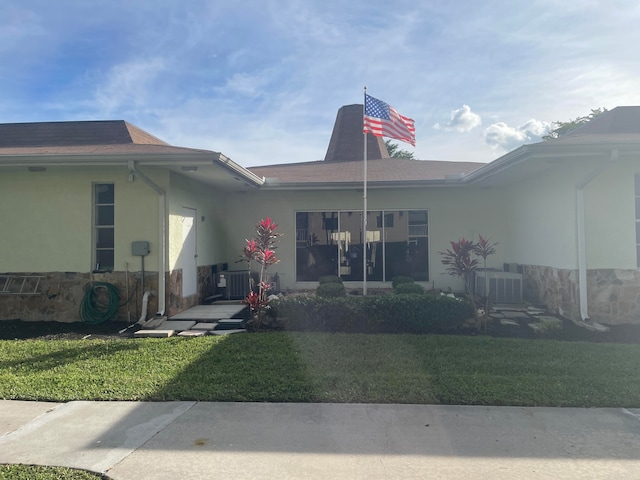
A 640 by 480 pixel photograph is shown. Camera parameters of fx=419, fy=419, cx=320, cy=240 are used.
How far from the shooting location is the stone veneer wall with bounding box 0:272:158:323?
25.6 ft

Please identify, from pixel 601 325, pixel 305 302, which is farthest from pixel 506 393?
pixel 601 325

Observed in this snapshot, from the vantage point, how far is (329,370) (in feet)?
16.4

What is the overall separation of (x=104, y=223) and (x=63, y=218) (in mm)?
742

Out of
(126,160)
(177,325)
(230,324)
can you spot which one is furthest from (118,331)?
(126,160)

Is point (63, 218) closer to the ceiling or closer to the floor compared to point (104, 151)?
closer to the floor

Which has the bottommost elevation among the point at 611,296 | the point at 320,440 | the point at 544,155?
the point at 320,440

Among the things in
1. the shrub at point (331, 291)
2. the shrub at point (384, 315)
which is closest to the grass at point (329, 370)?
the shrub at point (384, 315)

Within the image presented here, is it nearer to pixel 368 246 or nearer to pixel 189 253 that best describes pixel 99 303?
pixel 189 253

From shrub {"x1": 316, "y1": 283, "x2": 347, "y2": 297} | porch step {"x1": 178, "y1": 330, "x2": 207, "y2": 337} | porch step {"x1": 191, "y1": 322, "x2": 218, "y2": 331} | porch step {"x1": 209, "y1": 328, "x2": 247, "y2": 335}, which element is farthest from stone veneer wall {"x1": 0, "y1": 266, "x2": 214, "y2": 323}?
shrub {"x1": 316, "y1": 283, "x2": 347, "y2": 297}

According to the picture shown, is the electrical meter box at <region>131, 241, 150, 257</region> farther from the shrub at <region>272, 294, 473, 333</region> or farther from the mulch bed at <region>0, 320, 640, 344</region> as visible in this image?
the shrub at <region>272, 294, 473, 333</region>

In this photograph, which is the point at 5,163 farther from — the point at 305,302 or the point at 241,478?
the point at 241,478

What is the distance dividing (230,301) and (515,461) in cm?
740

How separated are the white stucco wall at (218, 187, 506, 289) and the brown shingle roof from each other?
3.63m

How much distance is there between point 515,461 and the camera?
9.91 ft
